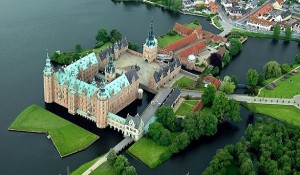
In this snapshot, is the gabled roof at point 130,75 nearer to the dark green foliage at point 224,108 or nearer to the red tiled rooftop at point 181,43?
the dark green foliage at point 224,108

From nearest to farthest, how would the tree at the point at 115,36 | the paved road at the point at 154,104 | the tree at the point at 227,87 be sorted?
the paved road at the point at 154,104 < the tree at the point at 227,87 < the tree at the point at 115,36

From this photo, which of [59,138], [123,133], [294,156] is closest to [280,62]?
[294,156]

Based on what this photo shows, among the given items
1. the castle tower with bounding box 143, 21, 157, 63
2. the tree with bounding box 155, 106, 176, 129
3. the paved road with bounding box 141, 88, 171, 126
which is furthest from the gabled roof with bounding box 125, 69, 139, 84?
the castle tower with bounding box 143, 21, 157, 63

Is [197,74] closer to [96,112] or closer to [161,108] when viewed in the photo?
[161,108]

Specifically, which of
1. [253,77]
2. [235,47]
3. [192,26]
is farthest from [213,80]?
[192,26]

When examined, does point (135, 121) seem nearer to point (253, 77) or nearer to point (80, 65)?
point (80, 65)

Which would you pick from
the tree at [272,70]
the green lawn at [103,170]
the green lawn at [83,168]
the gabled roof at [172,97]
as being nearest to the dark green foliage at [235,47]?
the tree at [272,70]
